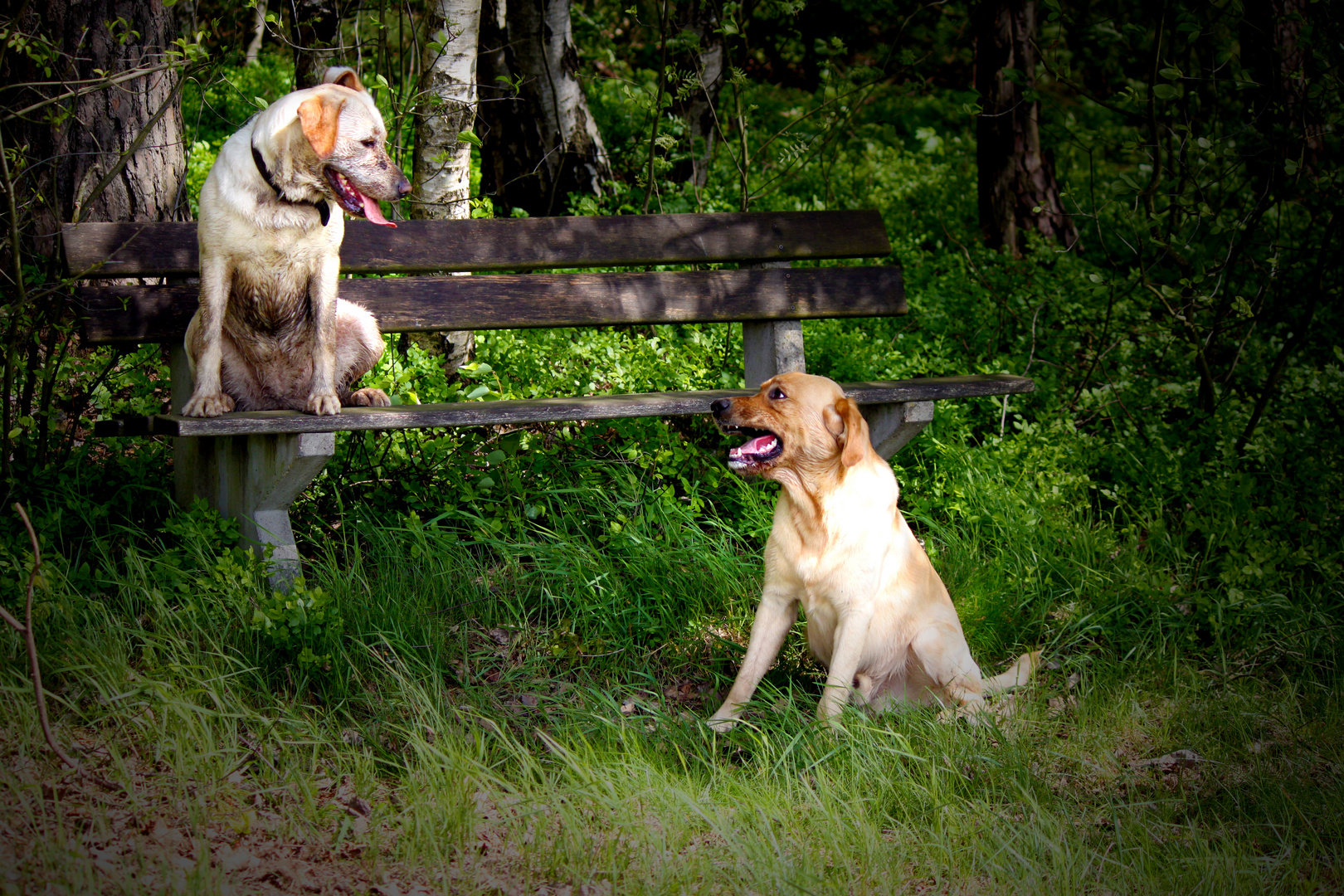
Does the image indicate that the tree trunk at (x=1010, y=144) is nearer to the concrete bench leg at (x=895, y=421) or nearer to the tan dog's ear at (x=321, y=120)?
the concrete bench leg at (x=895, y=421)

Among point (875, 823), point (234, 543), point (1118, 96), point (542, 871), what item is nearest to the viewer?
point (542, 871)

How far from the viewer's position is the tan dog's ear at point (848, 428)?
10.7 feet

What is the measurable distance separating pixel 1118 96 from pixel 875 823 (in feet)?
11.2

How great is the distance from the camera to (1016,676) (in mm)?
3631

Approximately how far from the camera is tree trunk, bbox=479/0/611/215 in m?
6.93

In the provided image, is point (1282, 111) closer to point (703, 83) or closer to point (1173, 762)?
point (1173, 762)

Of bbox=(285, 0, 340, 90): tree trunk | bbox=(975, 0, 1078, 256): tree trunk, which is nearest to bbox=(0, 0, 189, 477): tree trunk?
bbox=(285, 0, 340, 90): tree trunk

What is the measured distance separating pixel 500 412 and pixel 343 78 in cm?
116

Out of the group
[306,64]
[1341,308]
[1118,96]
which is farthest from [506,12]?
[1341,308]

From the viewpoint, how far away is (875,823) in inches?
114

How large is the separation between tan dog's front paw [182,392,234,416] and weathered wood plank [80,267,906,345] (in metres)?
0.61

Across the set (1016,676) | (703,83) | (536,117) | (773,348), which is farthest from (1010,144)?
(1016,676)

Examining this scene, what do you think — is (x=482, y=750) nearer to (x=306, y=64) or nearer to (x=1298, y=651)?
(x=1298, y=651)

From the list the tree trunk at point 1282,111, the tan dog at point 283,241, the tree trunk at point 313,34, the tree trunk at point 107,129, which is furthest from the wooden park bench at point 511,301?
the tree trunk at point 1282,111
